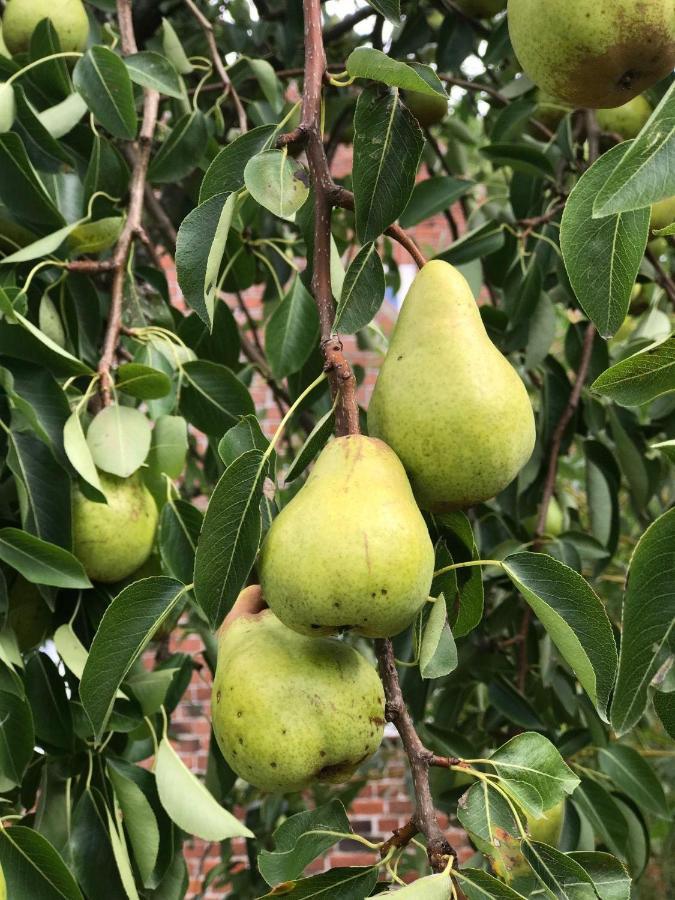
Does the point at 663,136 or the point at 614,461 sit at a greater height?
the point at 663,136

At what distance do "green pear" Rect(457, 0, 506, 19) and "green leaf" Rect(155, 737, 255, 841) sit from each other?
1.13 m

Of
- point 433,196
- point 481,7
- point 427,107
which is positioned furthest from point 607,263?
point 481,7

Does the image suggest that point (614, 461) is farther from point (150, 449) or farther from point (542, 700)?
point (150, 449)

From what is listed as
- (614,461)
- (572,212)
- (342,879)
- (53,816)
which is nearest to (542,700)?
(614,461)

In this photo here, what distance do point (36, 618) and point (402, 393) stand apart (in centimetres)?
50

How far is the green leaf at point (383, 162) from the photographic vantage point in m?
0.69

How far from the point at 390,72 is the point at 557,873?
0.46 metres

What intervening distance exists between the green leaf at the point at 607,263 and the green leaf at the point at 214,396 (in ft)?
1.46

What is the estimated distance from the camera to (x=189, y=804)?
2.74ft

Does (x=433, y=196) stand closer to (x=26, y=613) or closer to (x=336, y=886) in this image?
(x=26, y=613)

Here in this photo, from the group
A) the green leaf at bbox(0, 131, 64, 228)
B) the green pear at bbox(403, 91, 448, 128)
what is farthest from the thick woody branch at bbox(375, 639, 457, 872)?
the green pear at bbox(403, 91, 448, 128)

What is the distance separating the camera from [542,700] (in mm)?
1491

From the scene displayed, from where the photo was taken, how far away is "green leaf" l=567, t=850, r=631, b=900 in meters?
0.65

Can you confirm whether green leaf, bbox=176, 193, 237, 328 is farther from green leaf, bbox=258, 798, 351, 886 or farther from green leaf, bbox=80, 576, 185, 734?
green leaf, bbox=258, 798, 351, 886
